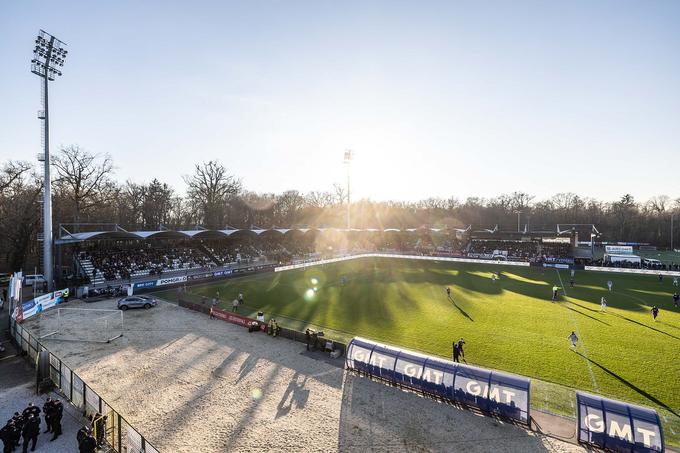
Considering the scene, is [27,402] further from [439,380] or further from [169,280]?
[169,280]

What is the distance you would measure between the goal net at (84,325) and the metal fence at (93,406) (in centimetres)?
341

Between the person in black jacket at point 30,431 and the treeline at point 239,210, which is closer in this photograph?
the person in black jacket at point 30,431

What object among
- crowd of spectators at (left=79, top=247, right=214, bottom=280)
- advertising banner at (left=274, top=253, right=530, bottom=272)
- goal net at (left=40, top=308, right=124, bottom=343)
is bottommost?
goal net at (left=40, top=308, right=124, bottom=343)

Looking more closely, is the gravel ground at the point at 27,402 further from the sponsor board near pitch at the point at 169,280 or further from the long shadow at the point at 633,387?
the long shadow at the point at 633,387

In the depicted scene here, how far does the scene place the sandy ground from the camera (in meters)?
11.1

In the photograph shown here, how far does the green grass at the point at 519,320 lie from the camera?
15.6 metres

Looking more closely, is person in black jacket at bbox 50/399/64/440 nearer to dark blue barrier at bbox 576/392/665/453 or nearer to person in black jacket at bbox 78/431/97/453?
person in black jacket at bbox 78/431/97/453

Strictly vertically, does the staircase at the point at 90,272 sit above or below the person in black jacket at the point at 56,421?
above

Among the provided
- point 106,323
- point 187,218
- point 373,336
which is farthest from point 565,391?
point 187,218

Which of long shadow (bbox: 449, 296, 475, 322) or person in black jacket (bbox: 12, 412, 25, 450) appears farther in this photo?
long shadow (bbox: 449, 296, 475, 322)

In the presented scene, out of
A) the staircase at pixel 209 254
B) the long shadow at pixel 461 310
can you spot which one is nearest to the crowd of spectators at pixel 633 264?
the long shadow at pixel 461 310

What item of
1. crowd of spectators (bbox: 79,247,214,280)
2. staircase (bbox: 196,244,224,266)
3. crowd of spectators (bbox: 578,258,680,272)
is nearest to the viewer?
crowd of spectators (bbox: 79,247,214,280)

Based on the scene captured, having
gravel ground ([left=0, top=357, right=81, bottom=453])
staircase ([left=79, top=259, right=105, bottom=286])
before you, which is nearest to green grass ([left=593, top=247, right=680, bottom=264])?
gravel ground ([left=0, top=357, right=81, bottom=453])

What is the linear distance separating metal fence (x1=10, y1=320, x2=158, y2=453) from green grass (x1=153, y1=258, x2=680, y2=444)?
1234 centimetres
